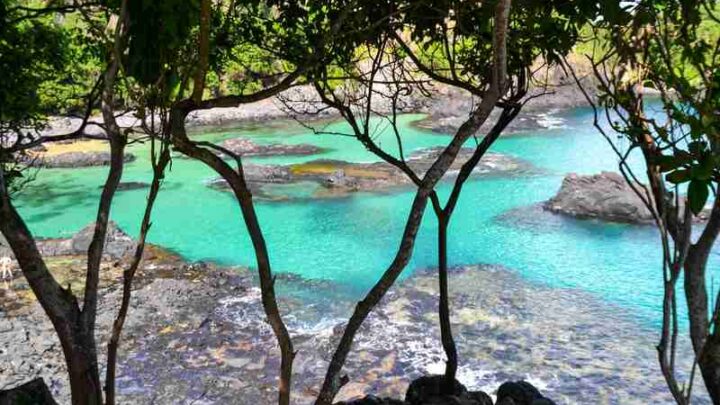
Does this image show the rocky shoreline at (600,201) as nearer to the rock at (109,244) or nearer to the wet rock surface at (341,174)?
the wet rock surface at (341,174)

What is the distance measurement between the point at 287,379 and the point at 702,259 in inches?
83.7

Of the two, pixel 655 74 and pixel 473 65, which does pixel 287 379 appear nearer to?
pixel 655 74

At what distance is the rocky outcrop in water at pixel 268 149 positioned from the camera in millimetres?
19734

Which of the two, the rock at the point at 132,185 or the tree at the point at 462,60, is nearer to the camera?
the tree at the point at 462,60

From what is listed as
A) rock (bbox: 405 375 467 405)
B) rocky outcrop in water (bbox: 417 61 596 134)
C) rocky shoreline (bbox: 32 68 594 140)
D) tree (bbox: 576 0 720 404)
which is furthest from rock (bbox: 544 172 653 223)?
rock (bbox: 405 375 467 405)

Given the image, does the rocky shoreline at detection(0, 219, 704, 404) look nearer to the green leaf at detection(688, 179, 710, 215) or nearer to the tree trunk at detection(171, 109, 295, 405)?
the tree trunk at detection(171, 109, 295, 405)

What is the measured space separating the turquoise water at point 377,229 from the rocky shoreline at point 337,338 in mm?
953

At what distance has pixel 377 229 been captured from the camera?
511 inches

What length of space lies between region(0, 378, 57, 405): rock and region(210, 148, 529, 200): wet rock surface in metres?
11.3

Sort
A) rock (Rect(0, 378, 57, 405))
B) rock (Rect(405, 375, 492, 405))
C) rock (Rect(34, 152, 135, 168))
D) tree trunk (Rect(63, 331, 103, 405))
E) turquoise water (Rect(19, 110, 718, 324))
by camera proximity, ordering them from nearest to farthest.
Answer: tree trunk (Rect(63, 331, 103, 405)), rock (Rect(0, 378, 57, 405)), rock (Rect(405, 375, 492, 405)), turquoise water (Rect(19, 110, 718, 324)), rock (Rect(34, 152, 135, 168))

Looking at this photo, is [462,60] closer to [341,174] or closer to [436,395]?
[436,395]

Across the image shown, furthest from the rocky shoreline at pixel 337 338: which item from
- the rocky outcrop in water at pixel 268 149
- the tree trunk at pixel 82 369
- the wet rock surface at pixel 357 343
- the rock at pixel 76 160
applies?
the rocky outcrop in water at pixel 268 149

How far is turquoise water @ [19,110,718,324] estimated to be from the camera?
35.8ft

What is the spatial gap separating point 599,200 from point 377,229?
459cm
